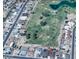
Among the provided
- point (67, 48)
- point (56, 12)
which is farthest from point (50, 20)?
point (67, 48)

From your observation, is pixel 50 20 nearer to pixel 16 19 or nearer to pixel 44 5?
pixel 44 5

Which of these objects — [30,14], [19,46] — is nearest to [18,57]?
[19,46]

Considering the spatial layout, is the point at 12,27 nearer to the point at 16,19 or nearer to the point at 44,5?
the point at 16,19

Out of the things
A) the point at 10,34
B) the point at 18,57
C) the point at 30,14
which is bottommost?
the point at 18,57

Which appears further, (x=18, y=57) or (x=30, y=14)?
(x=30, y=14)

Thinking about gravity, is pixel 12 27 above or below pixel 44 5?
below

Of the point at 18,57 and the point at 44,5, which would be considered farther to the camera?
the point at 44,5
